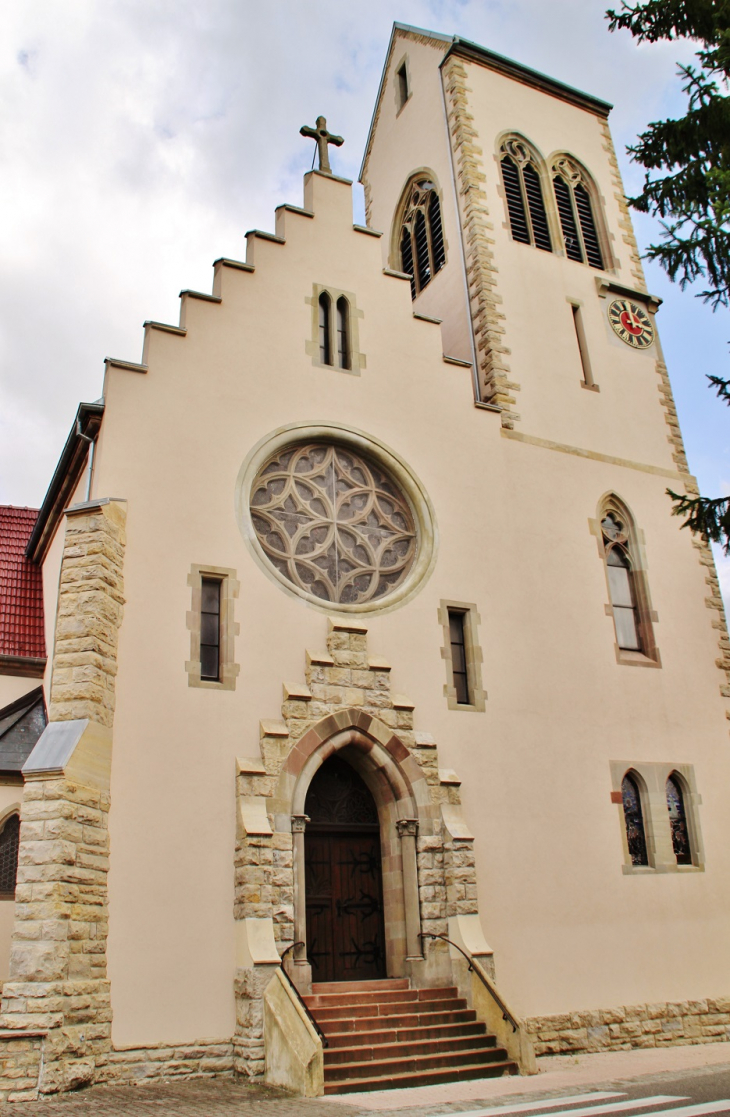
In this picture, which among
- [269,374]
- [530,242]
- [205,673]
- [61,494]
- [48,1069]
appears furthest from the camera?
[530,242]

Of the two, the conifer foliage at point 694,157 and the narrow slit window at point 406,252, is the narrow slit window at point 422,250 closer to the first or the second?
the narrow slit window at point 406,252

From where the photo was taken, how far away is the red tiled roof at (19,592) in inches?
607

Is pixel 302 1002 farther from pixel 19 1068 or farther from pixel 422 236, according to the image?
pixel 422 236

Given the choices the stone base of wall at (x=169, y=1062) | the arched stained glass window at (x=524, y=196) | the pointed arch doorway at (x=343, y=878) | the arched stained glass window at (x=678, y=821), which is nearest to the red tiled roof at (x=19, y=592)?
the pointed arch doorway at (x=343, y=878)

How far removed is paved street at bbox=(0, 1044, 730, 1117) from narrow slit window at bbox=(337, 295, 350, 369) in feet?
31.6

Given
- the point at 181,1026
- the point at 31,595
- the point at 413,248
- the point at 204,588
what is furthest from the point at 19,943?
the point at 413,248

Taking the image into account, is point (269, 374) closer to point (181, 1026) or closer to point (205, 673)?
point (205, 673)

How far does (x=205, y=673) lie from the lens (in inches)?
462

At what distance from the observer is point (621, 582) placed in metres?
16.0

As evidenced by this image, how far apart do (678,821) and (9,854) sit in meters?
9.68

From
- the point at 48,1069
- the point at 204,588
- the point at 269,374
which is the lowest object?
the point at 48,1069

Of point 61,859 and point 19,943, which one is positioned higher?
point 61,859

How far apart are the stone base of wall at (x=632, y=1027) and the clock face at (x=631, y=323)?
37.7 feet

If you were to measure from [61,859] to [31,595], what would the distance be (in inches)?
314
